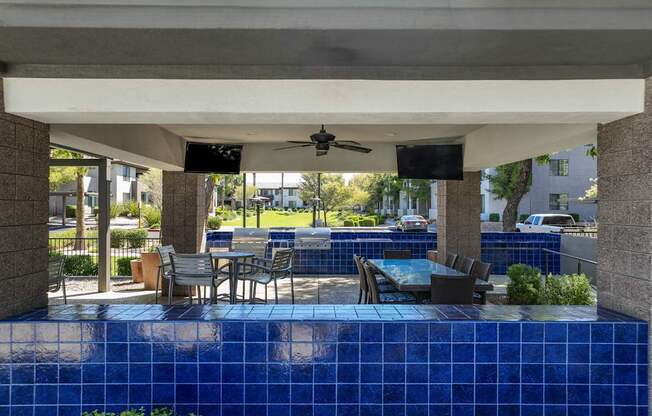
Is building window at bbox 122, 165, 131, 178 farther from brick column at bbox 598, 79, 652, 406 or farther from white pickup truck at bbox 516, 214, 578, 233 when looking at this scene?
brick column at bbox 598, 79, 652, 406

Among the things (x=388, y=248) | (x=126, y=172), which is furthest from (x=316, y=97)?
(x=126, y=172)

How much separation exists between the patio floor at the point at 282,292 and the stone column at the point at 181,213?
1.04 metres

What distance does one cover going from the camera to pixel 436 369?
10.9 ft

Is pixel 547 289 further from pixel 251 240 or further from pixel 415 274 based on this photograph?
pixel 251 240

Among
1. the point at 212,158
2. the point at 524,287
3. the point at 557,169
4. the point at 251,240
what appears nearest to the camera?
the point at 524,287

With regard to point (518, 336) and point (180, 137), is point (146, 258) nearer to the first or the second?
point (180, 137)

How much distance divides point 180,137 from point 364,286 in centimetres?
419

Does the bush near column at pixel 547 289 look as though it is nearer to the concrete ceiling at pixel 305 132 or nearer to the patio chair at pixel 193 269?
the concrete ceiling at pixel 305 132

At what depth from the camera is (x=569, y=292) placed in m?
6.45

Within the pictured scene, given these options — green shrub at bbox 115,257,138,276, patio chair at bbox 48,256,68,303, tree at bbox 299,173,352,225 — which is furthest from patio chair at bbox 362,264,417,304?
tree at bbox 299,173,352,225

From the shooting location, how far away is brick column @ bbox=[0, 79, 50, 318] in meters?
3.39

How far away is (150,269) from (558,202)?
28517mm

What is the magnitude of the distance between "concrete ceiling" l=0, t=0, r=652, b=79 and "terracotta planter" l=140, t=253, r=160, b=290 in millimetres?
6235

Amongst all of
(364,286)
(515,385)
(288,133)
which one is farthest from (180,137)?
(515,385)
